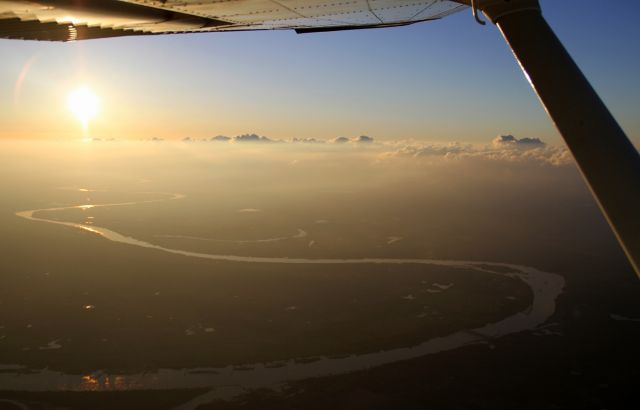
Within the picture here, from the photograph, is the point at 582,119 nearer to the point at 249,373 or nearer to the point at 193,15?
the point at 193,15

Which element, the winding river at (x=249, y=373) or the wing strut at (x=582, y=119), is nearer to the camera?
the wing strut at (x=582, y=119)

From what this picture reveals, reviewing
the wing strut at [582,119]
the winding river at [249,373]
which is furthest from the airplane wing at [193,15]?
the winding river at [249,373]

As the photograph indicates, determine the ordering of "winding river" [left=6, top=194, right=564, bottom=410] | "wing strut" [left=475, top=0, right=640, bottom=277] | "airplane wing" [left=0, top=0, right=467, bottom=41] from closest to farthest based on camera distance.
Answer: "wing strut" [left=475, top=0, right=640, bottom=277] < "airplane wing" [left=0, top=0, right=467, bottom=41] < "winding river" [left=6, top=194, right=564, bottom=410]

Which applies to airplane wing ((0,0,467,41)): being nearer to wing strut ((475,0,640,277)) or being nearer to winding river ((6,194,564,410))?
wing strut ((475,0,640,277))

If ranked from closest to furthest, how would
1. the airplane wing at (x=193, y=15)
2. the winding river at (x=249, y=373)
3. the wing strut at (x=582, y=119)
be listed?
the wing strut at (x=582, y=119), the airplane wing at (x=193, y=15), the winding river at (x=249, y=373)

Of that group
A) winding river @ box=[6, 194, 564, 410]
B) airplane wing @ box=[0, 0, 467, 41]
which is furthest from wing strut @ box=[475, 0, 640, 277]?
winding river @ box=[6, 194, 564, 410]

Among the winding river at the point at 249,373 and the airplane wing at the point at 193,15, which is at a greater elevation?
the airplane wing at the point at 193,15

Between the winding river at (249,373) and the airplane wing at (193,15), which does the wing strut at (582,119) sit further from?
the winding river at (249,373)
